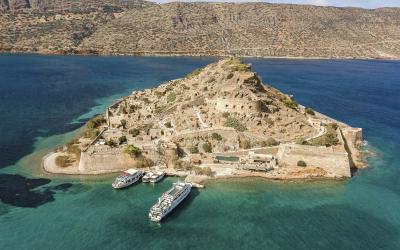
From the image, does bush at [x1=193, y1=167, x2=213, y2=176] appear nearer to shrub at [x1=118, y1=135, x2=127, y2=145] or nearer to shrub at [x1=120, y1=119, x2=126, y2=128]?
shrub at [x1=118, y1=135, x2=127, y2=145]

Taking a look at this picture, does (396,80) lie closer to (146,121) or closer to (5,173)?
(146,121)

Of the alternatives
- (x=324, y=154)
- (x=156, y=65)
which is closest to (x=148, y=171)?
(x=324, y=154)

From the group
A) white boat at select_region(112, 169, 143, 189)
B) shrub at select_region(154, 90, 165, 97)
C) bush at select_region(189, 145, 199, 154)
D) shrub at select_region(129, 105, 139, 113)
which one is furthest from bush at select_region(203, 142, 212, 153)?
shrub at select_region(154, 90, 165, 97)

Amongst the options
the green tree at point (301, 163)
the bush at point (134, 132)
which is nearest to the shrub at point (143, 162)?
the bush at point (134, 132)

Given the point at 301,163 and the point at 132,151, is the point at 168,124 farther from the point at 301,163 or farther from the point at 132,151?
the point at 301,163

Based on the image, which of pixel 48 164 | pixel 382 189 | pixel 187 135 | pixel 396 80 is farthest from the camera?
pixel 396 80

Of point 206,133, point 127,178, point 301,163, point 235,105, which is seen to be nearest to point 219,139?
point 206,133
